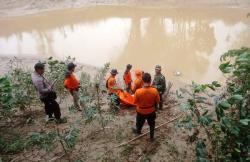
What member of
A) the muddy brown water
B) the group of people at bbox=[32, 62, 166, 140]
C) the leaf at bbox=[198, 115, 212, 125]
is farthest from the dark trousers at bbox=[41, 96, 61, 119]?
the muddy brown water

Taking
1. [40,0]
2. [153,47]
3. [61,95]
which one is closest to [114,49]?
[153,47]

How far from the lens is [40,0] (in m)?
23.2

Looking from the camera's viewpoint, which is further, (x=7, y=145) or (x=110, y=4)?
(x=110, y=4)

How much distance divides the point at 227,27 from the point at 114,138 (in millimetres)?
11945

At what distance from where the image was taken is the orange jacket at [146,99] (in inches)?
211

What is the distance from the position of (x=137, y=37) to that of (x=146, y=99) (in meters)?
10.6

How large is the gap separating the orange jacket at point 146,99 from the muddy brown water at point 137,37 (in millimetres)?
5360

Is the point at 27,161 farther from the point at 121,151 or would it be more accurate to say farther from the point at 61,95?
the point at 61,95

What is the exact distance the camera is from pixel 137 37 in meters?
15.7

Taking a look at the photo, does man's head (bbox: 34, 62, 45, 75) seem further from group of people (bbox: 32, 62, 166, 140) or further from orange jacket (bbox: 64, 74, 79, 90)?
orange jacket (bbox: 64, 74, 79, 90)

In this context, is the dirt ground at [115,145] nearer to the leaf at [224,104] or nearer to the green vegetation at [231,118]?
the green vegetation at [231,118]

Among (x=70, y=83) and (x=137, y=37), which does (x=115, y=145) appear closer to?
(x=70, y=83)

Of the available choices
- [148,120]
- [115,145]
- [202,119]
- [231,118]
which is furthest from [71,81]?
[231,118]

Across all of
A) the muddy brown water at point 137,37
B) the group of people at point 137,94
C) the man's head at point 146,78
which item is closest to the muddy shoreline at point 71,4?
the muddy brown water at point 137,37
